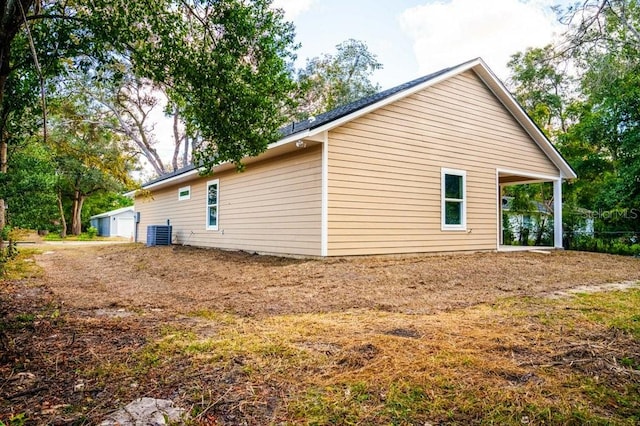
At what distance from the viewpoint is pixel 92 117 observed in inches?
805

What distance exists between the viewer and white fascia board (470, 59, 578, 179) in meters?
10.4

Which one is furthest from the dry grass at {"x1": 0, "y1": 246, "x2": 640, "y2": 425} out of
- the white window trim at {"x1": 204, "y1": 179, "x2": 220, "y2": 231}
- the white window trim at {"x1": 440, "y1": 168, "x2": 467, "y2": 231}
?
the white window trim at {"x1": 204, "y1": 179, "x2": 220, "y2": 231}

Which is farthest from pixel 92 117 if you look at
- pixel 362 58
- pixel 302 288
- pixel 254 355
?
pixel 254 355

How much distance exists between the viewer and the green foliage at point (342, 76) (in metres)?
23.9

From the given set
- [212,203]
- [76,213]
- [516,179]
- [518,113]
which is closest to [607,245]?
[516,179]

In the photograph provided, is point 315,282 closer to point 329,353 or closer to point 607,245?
point 329,353

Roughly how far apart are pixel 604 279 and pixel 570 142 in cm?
1251

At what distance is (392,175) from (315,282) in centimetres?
381

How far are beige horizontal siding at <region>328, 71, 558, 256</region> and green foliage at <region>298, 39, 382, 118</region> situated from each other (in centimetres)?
1412

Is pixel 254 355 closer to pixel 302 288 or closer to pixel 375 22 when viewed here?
pixel 302 288

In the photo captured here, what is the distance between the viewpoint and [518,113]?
11273 mm

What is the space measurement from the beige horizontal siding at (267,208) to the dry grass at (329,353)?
9.19ft

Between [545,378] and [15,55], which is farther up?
[15,55]

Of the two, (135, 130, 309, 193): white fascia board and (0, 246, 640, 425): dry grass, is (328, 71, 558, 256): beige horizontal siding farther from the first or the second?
(0, 246, 640, 425): dry grass
